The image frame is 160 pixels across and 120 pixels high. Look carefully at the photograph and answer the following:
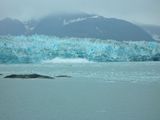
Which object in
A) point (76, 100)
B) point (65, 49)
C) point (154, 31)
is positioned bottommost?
point (76, 100)

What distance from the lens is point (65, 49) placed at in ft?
16.6

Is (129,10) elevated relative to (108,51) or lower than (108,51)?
elevated

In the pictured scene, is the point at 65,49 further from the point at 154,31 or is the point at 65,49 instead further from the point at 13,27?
the point at 154,31

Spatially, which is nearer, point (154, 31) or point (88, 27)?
point (154, 31)

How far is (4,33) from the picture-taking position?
494cm

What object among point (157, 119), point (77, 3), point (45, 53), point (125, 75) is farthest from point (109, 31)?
point (125, 75)

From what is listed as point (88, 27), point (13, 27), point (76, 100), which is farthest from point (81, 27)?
point (76, 100)

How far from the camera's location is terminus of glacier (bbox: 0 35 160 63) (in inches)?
195

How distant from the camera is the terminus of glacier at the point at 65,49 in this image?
4.95 meters

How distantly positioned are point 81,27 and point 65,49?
0.35 meters

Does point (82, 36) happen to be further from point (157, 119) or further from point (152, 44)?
point (157, 119)

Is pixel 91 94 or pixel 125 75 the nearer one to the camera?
pixel 91 94

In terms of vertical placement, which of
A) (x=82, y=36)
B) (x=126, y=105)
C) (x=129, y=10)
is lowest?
(x=126, y=105)

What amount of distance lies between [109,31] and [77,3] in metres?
0.53
